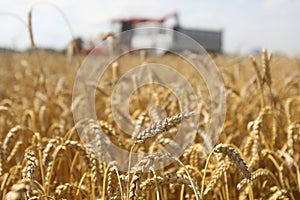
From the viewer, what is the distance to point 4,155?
873mm

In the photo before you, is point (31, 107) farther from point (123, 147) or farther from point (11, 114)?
point (123, 147)

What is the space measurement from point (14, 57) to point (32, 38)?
501cm

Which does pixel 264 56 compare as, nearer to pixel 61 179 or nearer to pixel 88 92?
pixel 61 179

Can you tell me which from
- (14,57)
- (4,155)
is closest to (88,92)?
(4,155)

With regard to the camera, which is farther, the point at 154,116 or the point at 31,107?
the point at 31,107

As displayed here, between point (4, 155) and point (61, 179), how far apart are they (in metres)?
0.22

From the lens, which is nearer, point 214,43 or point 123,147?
point 123,147

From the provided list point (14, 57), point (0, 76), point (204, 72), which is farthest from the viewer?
point (14, 57)

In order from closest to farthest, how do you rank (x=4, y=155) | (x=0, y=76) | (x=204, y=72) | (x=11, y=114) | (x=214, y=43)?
(x=4, y=155), (x=11, y=114), (x=204, y=72), (x=0, y=76), (x=214, y=43)

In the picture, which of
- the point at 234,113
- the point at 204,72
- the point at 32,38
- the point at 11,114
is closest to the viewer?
the point at 11,114

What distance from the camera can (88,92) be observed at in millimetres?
1687

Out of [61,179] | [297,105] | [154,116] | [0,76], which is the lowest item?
[61,179]

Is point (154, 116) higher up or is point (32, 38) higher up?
point (32, 38)

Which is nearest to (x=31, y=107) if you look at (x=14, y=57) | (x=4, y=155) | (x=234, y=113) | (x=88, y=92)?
(x=88, y=92)
